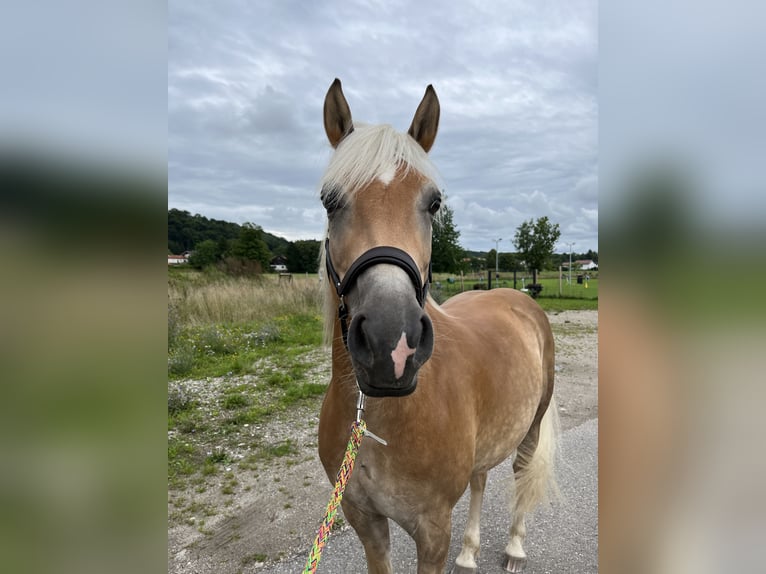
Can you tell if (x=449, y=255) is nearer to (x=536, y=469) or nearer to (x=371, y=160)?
(x=536, y=469)

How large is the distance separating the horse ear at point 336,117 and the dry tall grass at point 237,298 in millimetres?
5344

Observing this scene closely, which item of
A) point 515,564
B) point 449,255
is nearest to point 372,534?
point 515,564

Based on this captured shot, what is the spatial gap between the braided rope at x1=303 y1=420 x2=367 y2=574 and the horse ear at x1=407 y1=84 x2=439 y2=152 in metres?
1.46

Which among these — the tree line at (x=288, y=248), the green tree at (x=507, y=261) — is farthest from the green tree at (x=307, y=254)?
the green tree at (x=507, y=261)

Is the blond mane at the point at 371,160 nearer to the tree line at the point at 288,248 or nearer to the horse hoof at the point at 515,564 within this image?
the tree line at the point at 288,248

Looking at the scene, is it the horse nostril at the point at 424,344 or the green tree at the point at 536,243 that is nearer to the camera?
the horse nostril at the point at 424,344

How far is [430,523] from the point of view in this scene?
211cm

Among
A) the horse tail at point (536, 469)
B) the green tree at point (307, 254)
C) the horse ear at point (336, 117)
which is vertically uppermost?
the horse ear at point (336, 117)

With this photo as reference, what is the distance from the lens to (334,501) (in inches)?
56.9

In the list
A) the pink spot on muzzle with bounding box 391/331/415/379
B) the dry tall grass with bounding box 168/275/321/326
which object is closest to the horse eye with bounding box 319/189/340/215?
the pink spot on muzzle with bounding box 391/331/415/379

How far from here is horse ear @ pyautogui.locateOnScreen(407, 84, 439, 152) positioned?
2.06m

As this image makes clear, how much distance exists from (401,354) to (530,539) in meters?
3.29

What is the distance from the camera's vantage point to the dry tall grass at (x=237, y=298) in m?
8.53
